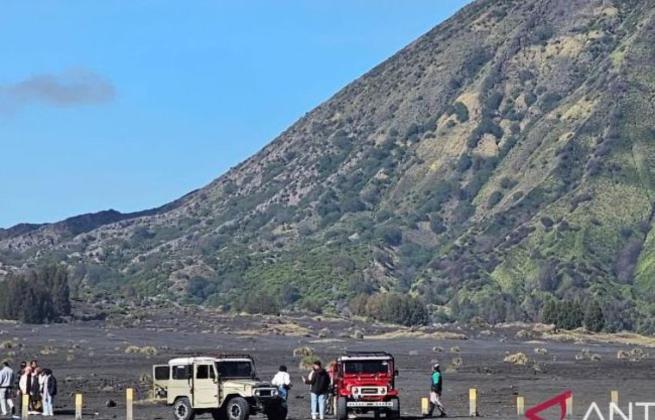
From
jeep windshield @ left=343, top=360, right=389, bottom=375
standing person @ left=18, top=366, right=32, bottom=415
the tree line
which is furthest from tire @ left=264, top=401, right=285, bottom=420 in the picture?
the tree line

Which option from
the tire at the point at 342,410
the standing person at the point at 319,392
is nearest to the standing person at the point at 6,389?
the standing person at the point at 319,392

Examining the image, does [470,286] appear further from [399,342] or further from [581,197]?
[399,342]

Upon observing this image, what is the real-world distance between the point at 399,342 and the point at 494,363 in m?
28.4

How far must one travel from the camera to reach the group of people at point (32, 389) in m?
46.9

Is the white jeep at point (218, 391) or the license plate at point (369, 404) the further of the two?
the license plate at point (369, 404)

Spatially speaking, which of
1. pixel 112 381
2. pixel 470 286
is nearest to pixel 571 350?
pixel 112 381

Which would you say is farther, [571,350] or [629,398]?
[571,350]

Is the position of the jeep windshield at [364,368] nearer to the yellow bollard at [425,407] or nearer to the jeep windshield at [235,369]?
the yellow bollard at [425,407]

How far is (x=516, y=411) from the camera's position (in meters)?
49.6

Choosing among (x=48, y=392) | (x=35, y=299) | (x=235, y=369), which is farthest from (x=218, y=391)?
(x=35, y=299)

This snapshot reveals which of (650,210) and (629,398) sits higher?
(650,210)

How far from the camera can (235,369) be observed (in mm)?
43906

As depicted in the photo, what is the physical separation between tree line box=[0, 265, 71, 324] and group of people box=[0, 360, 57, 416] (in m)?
93.4

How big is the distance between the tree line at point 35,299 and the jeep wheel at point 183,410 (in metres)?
98.3
